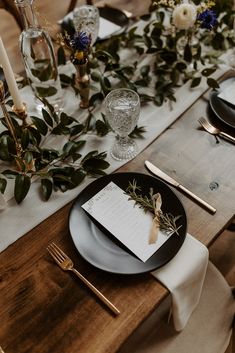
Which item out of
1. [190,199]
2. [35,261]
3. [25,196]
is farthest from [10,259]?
[190,199]

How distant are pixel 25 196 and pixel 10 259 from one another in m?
0.15

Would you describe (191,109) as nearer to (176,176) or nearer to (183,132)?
(183,132)

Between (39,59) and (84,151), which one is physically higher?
(39,59)

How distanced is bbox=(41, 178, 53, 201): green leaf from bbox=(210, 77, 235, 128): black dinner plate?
0.49m

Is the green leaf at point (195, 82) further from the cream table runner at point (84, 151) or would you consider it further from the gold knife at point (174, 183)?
the gold knife at point (174, 183)

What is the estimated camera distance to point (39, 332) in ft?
2.21

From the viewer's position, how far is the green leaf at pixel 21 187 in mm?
852

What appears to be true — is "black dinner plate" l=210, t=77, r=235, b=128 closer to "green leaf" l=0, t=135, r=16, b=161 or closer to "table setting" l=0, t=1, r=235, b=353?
"table setting" l=0, t=1, r=235, b=353

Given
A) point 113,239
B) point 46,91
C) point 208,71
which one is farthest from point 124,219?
point 208,71

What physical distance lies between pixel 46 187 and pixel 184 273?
37 centimetres

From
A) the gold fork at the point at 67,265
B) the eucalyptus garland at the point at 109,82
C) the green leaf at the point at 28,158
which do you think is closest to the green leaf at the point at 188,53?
the eucalyptus garland at the point at 109,82

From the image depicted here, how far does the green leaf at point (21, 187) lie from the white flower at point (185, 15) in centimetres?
63

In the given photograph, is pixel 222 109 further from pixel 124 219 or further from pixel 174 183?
pixel 124 219

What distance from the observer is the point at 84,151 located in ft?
3.20
